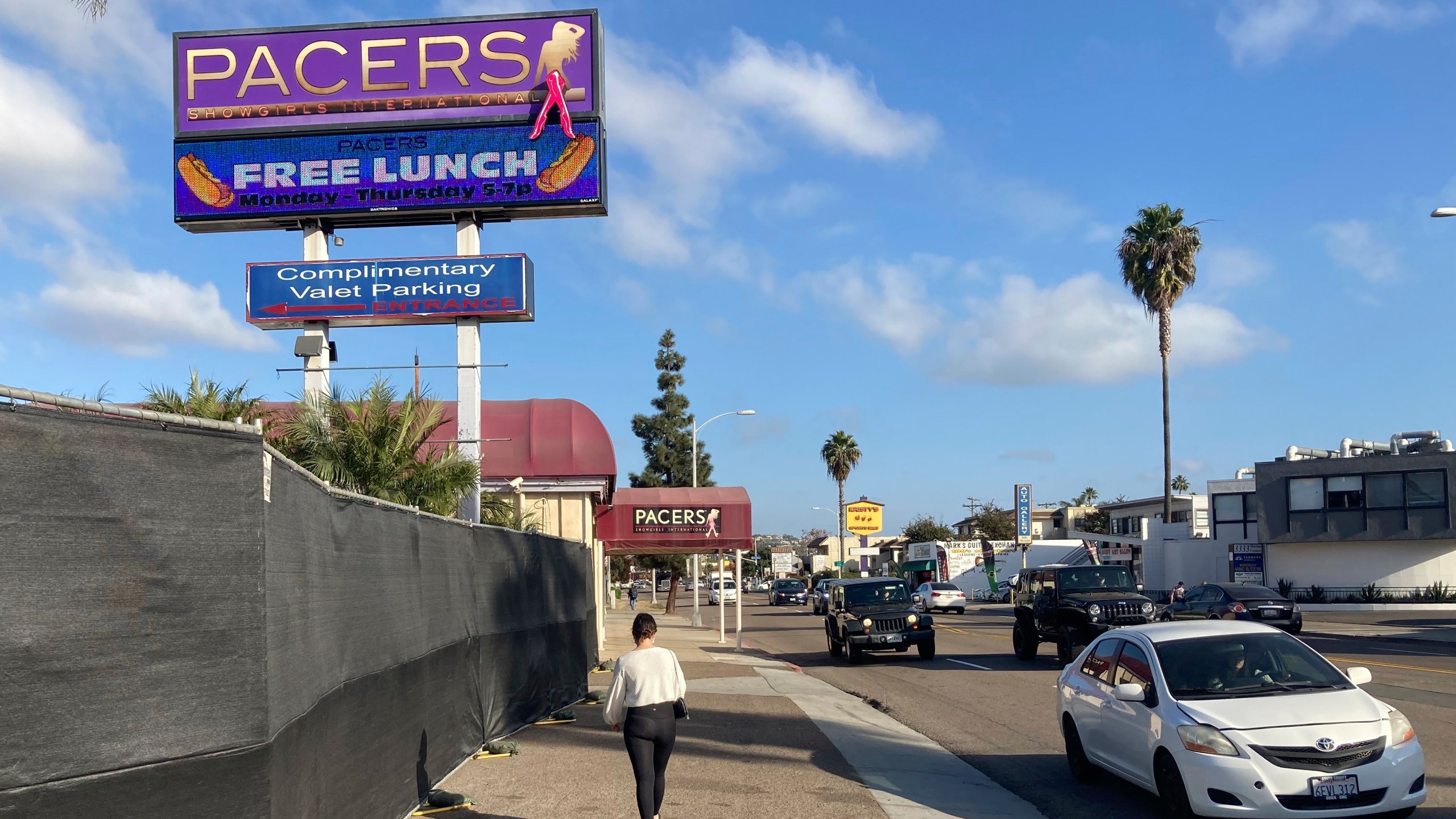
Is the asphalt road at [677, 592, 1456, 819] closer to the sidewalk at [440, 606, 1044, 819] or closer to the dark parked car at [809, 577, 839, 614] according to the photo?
the sidewalk at [440, 606, 1044, 819]

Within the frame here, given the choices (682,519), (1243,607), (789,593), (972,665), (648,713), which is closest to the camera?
(648,713)

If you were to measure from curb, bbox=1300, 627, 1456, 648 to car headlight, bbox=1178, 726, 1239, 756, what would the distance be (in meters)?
23.3

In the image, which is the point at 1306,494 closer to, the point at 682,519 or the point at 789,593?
the point at 789,593

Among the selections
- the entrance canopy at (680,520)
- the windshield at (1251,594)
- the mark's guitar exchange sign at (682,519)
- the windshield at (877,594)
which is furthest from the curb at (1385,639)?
the mark's guitar exchange sign at (682,519)

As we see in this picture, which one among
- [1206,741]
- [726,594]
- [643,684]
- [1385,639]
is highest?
[643,684]

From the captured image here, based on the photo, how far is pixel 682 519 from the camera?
31.1m

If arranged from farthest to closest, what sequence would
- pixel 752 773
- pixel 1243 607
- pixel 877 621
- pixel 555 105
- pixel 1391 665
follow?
pixel 1243 607
pixel 877 621
pixel 555 105
pixel 1391 665
pixel 752 773

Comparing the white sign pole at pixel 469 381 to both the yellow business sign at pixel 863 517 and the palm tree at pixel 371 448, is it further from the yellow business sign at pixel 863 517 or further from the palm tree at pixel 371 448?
the yellow business sign at pixel 863 517

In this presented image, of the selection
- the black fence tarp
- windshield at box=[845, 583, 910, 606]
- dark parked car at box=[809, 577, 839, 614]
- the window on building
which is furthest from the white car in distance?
the black fence tarp

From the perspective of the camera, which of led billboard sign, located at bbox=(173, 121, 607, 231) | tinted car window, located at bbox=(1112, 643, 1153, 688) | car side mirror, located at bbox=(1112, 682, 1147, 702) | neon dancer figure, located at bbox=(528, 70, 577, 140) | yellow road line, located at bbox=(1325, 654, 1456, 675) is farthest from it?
led billboard sign, located at bbox=(173, 121, 607, 231)

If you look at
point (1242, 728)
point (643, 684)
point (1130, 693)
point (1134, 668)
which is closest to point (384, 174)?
point (643, 684)

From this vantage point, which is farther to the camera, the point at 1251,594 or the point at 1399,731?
the point at 1251,594

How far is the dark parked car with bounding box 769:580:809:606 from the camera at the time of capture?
230 feet

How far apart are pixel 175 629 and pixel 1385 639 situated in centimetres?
3301
